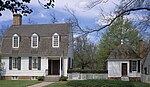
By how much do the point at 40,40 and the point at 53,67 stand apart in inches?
165

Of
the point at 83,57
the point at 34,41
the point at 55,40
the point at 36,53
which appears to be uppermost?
the point at 55,40

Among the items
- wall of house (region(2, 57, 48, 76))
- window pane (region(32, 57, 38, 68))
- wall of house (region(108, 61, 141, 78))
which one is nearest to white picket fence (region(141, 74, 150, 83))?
wall of house (region(108, 61, 141, 78))

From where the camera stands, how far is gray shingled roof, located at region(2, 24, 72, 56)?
38.7 metres

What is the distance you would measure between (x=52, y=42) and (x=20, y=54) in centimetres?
464

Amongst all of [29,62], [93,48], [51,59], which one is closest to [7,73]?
[29,62]

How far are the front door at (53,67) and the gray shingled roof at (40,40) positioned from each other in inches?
80.6

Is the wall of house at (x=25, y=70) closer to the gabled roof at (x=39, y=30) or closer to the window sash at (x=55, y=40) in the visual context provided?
the window sash at (x=55, y=40)

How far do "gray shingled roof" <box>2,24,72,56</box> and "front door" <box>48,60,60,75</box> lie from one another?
80.6 inches

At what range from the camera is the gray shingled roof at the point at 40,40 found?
38688mm

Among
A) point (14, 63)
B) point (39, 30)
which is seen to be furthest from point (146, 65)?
point (14, 63)

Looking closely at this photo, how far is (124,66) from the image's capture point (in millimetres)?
38125

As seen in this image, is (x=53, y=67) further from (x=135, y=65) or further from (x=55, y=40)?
(x=135, y=65)

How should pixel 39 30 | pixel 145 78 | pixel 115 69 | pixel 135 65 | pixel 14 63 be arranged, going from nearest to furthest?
pixel 145 78
pixel 135 65
pixel 115 69
pixel 14 63
pixel 39 30

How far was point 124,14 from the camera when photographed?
57.8 feet
